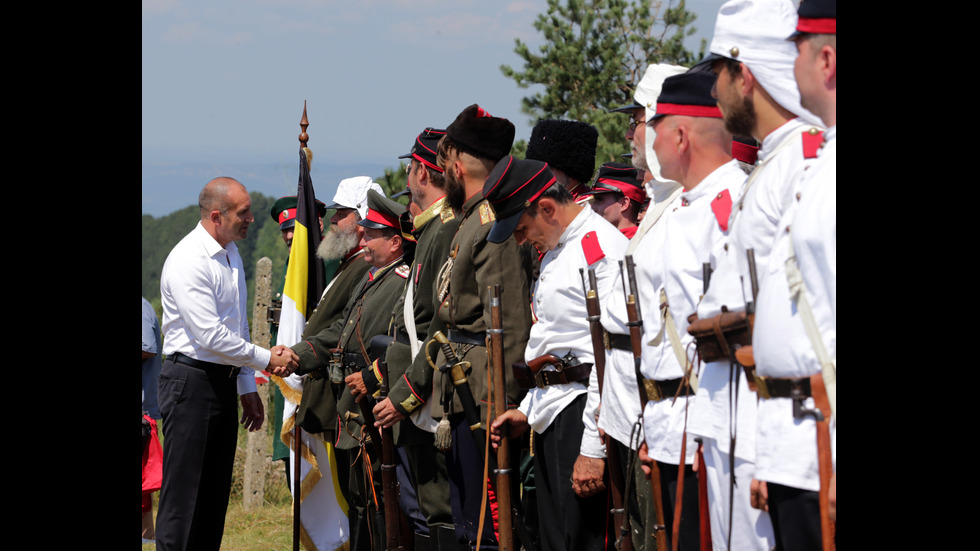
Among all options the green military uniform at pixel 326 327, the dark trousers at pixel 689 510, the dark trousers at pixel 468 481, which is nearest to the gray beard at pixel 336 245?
the green military uniform at pixel 326 327

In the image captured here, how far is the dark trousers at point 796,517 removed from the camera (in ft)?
8.27

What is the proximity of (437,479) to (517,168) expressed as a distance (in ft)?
6.16

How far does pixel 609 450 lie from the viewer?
13.5 ft

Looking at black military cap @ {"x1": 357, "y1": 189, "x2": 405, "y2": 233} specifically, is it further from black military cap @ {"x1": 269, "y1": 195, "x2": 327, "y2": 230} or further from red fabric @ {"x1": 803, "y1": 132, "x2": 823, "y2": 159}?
red fabric @ {"x1": 803, "y1": 132, "x2": 823, "y2": 159}

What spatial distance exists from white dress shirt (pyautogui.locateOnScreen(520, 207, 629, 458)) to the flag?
344cm

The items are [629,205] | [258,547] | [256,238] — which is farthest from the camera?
[256,238]

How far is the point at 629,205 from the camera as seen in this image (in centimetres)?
644

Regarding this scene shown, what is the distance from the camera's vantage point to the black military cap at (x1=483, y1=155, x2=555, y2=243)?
459 cm

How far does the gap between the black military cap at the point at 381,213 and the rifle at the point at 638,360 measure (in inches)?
129

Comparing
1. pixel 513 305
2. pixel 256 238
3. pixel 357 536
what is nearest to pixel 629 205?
pixel 513 305

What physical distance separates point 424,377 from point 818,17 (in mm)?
3280

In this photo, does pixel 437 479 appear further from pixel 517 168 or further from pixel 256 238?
pixel 256 238

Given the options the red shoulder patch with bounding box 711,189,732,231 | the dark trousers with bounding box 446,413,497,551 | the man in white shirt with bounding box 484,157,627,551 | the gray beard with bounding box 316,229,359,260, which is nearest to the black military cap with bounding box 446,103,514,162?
the man in white shirt with bounding box 484,157,627,551

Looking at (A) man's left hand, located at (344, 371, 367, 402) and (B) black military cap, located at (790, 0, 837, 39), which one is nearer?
(B) black military cap, located at (790, 0, 837, 39)
